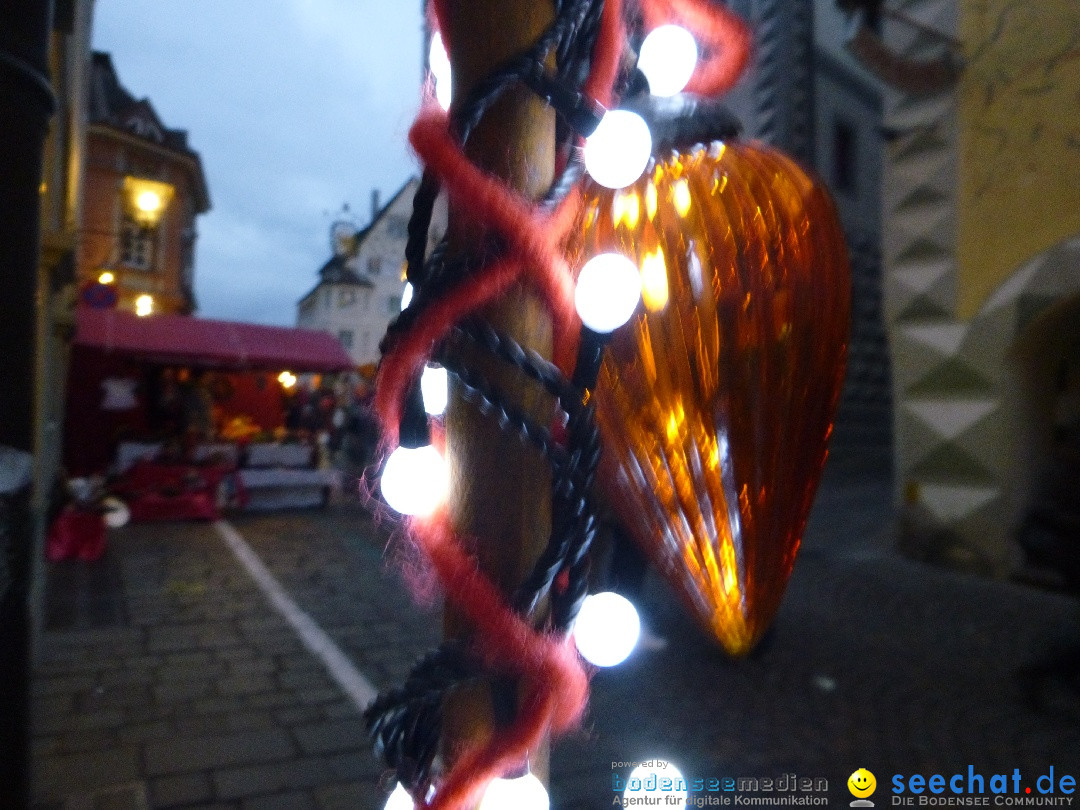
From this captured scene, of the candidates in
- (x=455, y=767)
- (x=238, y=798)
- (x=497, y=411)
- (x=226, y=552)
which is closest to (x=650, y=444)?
(x=497, y=411)

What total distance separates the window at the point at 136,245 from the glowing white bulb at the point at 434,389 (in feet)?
89.4

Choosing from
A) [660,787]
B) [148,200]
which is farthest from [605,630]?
[148,200]

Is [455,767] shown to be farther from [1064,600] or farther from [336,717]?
[1064,600]

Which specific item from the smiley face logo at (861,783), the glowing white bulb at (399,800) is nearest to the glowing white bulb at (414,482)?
the glowing white bulb at (399,800)

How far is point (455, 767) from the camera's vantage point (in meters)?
0.73

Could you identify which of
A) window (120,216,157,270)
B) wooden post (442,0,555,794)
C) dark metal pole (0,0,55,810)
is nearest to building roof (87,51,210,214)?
window (120,216,157,270)

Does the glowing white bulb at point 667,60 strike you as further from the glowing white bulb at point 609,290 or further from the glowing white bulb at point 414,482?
the glowing white bulb at point 414,482

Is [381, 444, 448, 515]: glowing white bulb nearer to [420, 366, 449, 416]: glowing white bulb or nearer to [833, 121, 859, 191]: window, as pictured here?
[420, 366, 449, 416]: glowing white bulb

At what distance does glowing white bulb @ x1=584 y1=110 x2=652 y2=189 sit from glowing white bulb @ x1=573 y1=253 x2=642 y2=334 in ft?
0.24

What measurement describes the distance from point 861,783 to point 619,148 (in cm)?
368

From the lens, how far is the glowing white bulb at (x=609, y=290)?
2.21 ft

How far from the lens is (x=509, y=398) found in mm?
720

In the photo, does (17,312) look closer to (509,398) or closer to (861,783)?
(509,398)

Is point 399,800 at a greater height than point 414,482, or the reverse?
point 414,482
